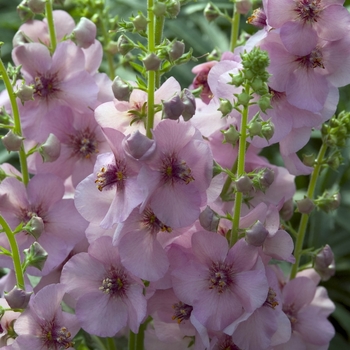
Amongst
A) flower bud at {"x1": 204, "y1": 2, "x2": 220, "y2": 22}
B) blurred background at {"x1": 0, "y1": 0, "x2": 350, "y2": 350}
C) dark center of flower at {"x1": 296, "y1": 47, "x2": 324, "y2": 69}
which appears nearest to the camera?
dark center of flower at {"x1": 296, "y1": 47, "x2": 324, "y2": 69}

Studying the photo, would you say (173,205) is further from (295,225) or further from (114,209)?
(295,225)

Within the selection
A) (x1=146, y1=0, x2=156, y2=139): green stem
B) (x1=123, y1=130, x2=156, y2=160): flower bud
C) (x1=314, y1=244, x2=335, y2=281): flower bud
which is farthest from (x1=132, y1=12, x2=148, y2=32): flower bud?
(x1=314, y1=244, x2=335, y2=281): flower bud

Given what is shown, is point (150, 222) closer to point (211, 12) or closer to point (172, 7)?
point (172, 7)

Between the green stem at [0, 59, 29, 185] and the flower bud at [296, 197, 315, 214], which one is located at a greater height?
the green stem at [0, 59, 29, 185]

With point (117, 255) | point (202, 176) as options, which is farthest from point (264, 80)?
point (117, 255)

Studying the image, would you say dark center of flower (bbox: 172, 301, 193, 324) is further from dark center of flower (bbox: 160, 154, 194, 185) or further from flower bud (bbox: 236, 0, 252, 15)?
flower bud (bbox: 236, 0, 252, 15)

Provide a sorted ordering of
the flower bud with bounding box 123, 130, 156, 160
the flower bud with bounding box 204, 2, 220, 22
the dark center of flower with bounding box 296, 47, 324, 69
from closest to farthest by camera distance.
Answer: the flower bud with bounding box 123, 130, 156, 160, the dark center of flower with bounding box 296, 47, 324, 69, the flower bud with bounding box 204, 2, 220, 22

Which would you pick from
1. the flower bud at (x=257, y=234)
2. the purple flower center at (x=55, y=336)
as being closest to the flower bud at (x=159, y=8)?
the flower bud at (x=257, y=234)

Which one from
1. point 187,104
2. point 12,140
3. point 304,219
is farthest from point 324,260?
point 12,140
